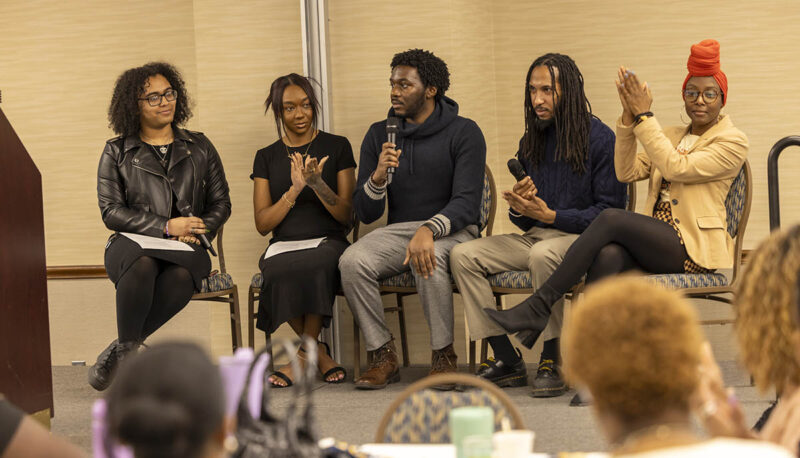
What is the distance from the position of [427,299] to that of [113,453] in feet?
10.1

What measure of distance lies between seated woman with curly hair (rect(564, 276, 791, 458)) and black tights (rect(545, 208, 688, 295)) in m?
2.54

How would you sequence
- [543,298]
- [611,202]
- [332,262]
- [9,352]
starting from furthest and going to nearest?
1. [332,262]
2. [611,202]
3. [543,298]
4. [9,352]

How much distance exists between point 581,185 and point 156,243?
6.34 feet

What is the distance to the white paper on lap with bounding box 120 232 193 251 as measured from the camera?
417cm

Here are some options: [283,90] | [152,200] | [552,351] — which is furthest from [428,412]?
[283,90]

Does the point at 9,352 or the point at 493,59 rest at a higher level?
the point at 493,59

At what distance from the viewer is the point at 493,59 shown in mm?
5238

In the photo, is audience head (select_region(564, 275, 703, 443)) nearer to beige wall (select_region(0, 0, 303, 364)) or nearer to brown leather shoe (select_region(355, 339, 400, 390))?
brown leather shoe (select_region(355, 339, 400, 390))

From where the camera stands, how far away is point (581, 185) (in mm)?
4129

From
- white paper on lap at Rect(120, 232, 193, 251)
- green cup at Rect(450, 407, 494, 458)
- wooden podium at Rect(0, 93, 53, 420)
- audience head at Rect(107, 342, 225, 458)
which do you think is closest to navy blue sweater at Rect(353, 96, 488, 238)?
white paper on lap at Rect(120, 232, 193, 251)

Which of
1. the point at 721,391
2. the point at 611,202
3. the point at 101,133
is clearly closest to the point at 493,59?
the point at 611,202

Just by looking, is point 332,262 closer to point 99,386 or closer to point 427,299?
point 427,299

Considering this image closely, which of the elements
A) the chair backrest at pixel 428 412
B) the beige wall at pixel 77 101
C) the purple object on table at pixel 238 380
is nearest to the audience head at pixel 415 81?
the beige wall at pixel 77 101

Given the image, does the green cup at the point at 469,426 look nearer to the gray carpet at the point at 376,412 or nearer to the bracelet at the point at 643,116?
the gray carpet at the point at 376,412
